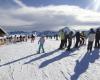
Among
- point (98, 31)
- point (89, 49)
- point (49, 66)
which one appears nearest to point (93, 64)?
point (49, 66)

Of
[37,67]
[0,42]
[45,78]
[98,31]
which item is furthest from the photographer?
[0,42]

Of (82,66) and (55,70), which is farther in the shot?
(82,66)

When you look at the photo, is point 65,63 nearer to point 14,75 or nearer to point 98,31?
point 14,75

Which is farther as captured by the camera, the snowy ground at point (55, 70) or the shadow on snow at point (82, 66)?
the shadow on snow at point (82, 66)

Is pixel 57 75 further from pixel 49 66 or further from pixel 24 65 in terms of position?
pixel 24 65

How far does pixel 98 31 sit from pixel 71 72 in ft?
34.6

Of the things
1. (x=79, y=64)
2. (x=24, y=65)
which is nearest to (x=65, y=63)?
(x=79, y=64)

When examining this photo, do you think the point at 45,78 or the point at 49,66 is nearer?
the point at 45,78

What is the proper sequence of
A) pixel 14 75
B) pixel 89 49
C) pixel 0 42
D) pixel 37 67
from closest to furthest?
1. pixel 14 75
2. pixel 37 67
3. pixel 89 49
4. pixel 0 42

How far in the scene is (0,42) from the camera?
42.2 meters

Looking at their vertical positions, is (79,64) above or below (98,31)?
below

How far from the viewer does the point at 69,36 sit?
81.5 ft

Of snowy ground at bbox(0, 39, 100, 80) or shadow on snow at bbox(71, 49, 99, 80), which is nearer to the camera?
snowy ground at bbox(0, 39, 100, 80)

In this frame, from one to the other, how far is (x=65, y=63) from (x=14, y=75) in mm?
4097
